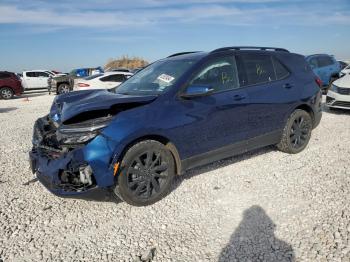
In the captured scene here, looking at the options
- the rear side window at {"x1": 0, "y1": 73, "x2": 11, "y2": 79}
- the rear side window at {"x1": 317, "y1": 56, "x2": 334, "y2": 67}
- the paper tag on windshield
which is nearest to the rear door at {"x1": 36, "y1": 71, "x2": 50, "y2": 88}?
the rear side window at {"x1": 0, "y1": 73, "x2": 11, "y2": 79}

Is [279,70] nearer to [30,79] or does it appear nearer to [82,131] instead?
[82,131]

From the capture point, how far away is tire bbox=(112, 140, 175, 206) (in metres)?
3.62

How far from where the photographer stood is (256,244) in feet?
10.0

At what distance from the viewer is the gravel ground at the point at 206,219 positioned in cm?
301

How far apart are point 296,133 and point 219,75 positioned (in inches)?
76.1

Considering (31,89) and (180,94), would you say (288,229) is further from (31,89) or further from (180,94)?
(31,89)

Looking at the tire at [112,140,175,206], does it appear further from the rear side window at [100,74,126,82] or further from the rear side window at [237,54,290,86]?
the rear side window at [100,74,126,82]

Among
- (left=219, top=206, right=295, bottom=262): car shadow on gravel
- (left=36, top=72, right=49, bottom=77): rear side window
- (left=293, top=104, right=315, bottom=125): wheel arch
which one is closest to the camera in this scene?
(left=219, top=206, right=295, bottom=262): car shadow on gravel

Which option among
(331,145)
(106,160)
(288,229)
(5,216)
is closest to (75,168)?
(106,160)

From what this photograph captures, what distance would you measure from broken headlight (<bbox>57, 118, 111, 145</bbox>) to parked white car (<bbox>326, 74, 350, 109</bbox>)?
732 centimetres

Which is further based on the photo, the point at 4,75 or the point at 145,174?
the point at 4,75

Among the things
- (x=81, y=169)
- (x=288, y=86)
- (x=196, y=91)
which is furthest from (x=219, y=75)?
(x=81, y=169)

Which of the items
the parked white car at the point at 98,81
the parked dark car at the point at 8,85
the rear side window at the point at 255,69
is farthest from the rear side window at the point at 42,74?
the rear side window at the point at 255,69

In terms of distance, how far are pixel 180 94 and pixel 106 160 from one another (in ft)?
4.01
